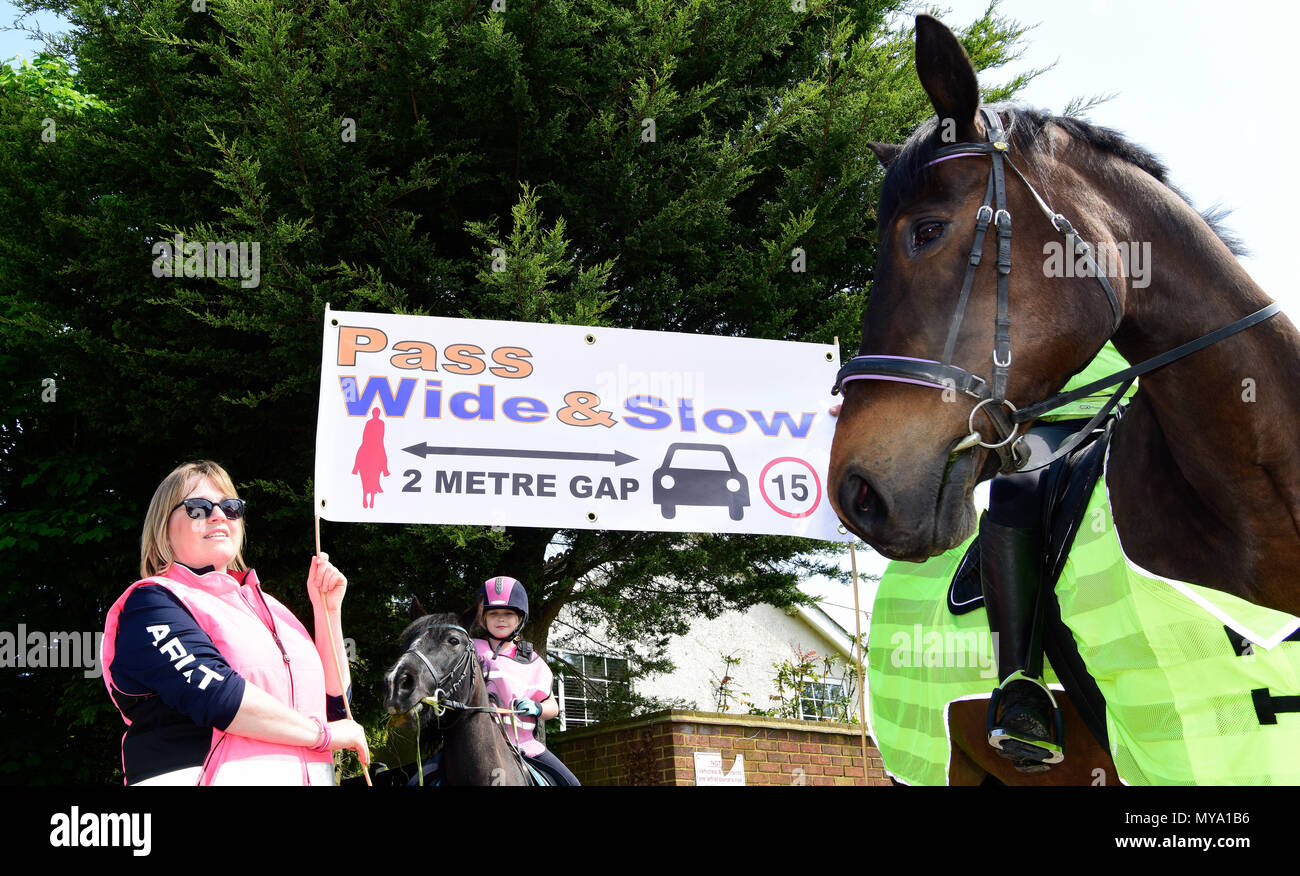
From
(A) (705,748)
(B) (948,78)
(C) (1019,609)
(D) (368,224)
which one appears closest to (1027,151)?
(B) (948,78)

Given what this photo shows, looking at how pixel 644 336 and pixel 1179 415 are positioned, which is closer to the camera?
pixel 1179 415

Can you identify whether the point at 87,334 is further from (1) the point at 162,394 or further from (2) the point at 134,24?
(2) the point at 134,24

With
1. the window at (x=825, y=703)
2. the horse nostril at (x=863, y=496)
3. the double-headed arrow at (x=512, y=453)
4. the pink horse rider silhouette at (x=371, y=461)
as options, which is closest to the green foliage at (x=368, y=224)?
the double-headed arrow at (x=512, y=453)

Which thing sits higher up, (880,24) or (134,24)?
(880,24)

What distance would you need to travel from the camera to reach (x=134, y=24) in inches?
319

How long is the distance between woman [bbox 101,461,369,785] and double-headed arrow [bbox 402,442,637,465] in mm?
1714

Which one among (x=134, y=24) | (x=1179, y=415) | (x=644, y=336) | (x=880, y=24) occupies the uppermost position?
(x=880, y=24)

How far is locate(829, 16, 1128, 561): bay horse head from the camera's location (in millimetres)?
2242

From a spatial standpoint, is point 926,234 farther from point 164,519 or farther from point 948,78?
point 164,519

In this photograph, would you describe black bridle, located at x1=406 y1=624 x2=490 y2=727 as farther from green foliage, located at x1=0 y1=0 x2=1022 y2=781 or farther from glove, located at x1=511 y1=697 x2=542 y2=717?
green foliage, located at x1=0 y1=0 x2=1022 y2=781

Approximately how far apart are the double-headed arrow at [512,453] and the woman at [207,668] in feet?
5.62

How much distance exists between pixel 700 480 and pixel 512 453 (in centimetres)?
96
